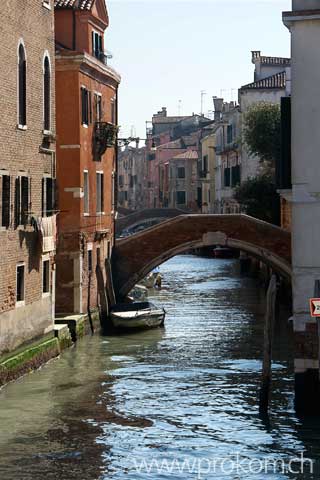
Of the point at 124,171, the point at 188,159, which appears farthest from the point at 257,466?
the point at 124,171

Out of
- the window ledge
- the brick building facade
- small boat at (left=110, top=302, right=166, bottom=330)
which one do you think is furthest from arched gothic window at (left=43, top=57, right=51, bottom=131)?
small boat at (left=110, top=302, right=166, bottom=330)

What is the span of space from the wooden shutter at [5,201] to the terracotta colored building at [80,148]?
6.14 m

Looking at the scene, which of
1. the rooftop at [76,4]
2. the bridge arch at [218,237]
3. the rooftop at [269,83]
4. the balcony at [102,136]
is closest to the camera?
the rooftop at [76,4]

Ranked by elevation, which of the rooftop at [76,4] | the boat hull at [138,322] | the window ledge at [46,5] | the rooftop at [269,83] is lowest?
the boat hull at [138,322]

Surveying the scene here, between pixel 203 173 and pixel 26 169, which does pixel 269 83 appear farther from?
pixel 26 169

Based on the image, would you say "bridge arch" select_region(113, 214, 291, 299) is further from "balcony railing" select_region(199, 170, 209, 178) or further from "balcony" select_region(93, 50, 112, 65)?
"balcony railing" select_region(199, 170, 209, 178)

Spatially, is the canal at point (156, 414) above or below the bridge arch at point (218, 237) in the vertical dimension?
below

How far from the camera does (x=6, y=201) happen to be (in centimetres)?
1755

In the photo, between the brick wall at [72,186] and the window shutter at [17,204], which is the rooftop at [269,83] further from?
the window shutter at [17,204]

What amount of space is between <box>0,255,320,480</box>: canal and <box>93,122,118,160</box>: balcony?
4355mm

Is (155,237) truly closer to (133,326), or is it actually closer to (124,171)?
(133,326)

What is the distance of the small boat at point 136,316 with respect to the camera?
80.8ft

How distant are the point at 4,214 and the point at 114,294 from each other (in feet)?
31.4

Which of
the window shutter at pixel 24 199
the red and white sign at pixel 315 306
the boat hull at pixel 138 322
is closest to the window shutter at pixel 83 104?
the boat hull at pixel 138 322
